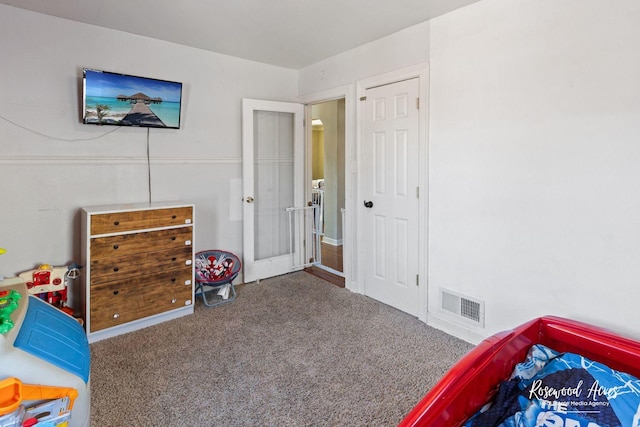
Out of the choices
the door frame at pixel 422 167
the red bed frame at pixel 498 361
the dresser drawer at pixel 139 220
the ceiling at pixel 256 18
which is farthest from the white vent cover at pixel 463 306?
the dresser drawer at pixel 139 220

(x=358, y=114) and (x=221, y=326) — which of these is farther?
(x=358, y=114)

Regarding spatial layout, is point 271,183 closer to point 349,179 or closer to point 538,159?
point 349,179

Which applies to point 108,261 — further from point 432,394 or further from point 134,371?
point 432,394

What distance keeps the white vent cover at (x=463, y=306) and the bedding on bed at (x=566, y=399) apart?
52.4 inches

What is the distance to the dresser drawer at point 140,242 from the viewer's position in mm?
2664

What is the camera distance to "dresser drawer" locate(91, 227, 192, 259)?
2.66 meters

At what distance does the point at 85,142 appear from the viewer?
9.68 feet

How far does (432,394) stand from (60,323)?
1584 millimetres

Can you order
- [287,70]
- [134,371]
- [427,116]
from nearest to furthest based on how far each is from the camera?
[134,371]
[427,116]
[287,70]

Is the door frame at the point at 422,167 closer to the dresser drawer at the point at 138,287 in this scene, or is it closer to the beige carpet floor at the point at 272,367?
the beige carpet floor at the point at 272,367

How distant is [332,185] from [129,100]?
3.37m

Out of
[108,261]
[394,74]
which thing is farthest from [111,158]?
[394,74]

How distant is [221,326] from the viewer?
9.63 feet

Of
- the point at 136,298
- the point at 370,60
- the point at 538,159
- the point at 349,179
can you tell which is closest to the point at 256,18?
the point at 370,60
